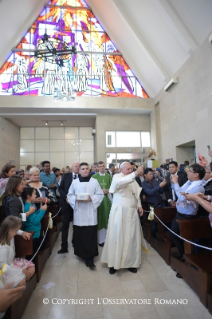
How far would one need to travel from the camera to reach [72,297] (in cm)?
257

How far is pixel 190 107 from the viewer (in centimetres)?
905

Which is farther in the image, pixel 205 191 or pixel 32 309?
pixel 205 191

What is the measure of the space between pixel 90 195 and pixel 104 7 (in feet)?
44.9

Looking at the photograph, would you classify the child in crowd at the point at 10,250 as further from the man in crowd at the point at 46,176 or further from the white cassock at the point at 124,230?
the man in crowd at the point at 46,176

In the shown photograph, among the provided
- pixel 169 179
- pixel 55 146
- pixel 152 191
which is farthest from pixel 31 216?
pixel 55 146

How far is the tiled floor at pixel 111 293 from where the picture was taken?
7.34 ft

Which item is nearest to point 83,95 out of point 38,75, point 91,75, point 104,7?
point 91,75

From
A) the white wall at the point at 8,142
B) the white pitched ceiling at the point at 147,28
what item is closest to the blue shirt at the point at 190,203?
the white pitched ceiling at the point at 147,28

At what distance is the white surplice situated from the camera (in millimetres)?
3604

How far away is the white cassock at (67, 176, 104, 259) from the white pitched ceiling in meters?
7.84

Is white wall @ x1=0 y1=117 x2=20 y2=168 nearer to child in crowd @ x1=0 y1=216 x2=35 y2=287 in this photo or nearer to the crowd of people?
the crowd of people

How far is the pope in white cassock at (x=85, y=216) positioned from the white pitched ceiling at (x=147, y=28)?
779cm

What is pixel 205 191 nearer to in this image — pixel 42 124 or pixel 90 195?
pixel 90 195

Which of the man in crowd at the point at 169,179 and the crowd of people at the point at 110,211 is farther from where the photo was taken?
the man in crowd at the point at 169,179
